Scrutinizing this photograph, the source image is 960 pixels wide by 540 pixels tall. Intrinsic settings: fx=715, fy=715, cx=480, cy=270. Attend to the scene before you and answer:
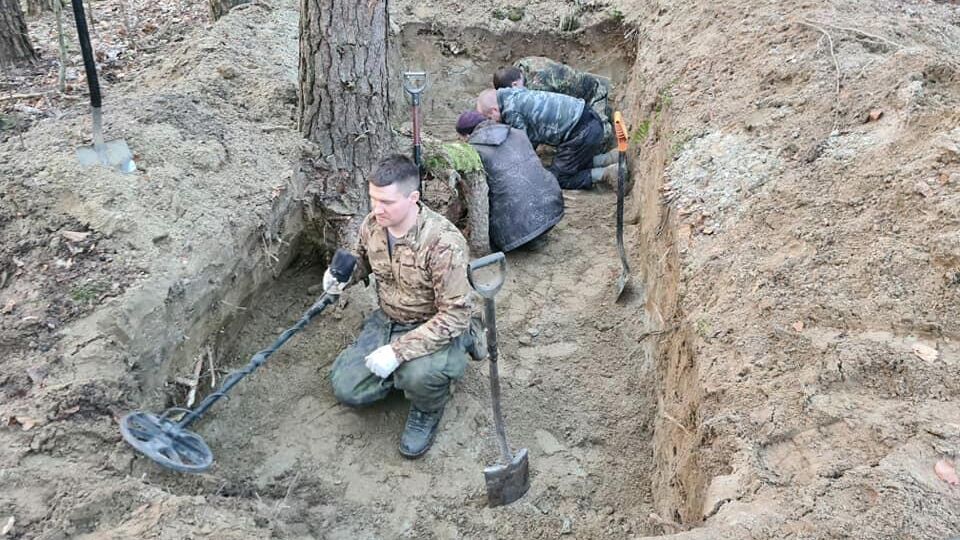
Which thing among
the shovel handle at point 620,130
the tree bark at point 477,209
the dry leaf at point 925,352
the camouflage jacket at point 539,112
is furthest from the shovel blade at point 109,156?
the dry leaf at point 925,352

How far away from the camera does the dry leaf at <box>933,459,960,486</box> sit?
7.32 feet

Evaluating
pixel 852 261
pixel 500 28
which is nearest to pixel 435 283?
pixel 852 261

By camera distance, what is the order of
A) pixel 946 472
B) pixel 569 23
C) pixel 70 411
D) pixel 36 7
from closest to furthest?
pixel 946 472 < pixel 70 411 < pixel 569 23 < pixel 36 7

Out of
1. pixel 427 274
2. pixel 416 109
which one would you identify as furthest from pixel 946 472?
pixel 416 109

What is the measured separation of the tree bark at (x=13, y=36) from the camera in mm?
6406

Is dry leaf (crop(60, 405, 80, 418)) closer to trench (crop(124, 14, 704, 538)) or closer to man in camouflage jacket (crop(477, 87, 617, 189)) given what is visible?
trench (crop(124, 14, 704, 538))

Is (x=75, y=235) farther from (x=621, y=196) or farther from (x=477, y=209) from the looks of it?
(x=621, y=196)

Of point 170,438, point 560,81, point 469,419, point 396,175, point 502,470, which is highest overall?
point 396,175

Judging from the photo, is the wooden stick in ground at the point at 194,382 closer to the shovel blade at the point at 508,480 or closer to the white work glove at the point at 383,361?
the white work glove at the point at 383,361

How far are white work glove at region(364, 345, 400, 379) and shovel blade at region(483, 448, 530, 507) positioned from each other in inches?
26.2

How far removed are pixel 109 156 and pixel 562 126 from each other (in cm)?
384

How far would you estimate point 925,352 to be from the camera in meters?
2.67

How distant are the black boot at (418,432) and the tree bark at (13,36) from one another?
215 inches

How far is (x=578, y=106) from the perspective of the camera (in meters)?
6.47
